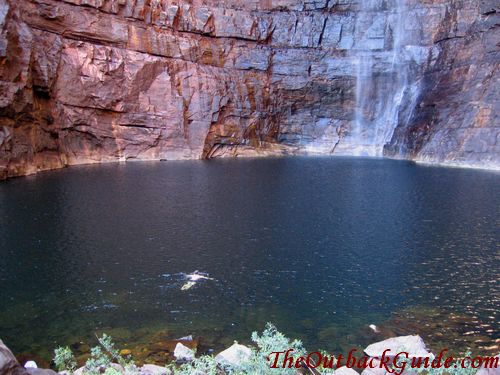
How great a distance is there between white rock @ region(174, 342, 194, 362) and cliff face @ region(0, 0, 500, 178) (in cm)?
2609

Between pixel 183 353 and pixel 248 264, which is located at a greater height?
pixel 183 353

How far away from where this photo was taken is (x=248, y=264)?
13492 mm

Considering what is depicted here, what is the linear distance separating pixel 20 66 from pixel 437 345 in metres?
33.5

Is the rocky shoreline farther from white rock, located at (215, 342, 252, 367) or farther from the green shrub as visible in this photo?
the green shrub

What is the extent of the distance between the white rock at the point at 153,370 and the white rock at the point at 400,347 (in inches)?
155

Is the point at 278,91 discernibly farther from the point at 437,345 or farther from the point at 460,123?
the point at 437,345

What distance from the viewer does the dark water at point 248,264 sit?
9.68 meters

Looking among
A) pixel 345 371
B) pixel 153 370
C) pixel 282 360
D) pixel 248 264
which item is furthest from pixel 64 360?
pixel 248 264

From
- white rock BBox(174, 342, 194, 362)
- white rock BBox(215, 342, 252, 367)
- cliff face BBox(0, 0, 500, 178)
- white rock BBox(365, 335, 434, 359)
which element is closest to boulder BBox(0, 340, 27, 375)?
white rock BBox(215, 342, 252, 367)

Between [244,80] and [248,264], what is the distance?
138 ft

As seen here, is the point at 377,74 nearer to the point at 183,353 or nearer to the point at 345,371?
the point at 183,353

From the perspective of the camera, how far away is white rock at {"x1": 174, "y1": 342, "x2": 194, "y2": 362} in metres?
8.23

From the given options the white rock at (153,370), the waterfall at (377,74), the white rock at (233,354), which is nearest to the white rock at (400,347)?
the white rock at (233,354)

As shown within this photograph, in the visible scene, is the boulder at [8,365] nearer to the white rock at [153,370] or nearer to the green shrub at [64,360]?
the white rock at [153,370]
